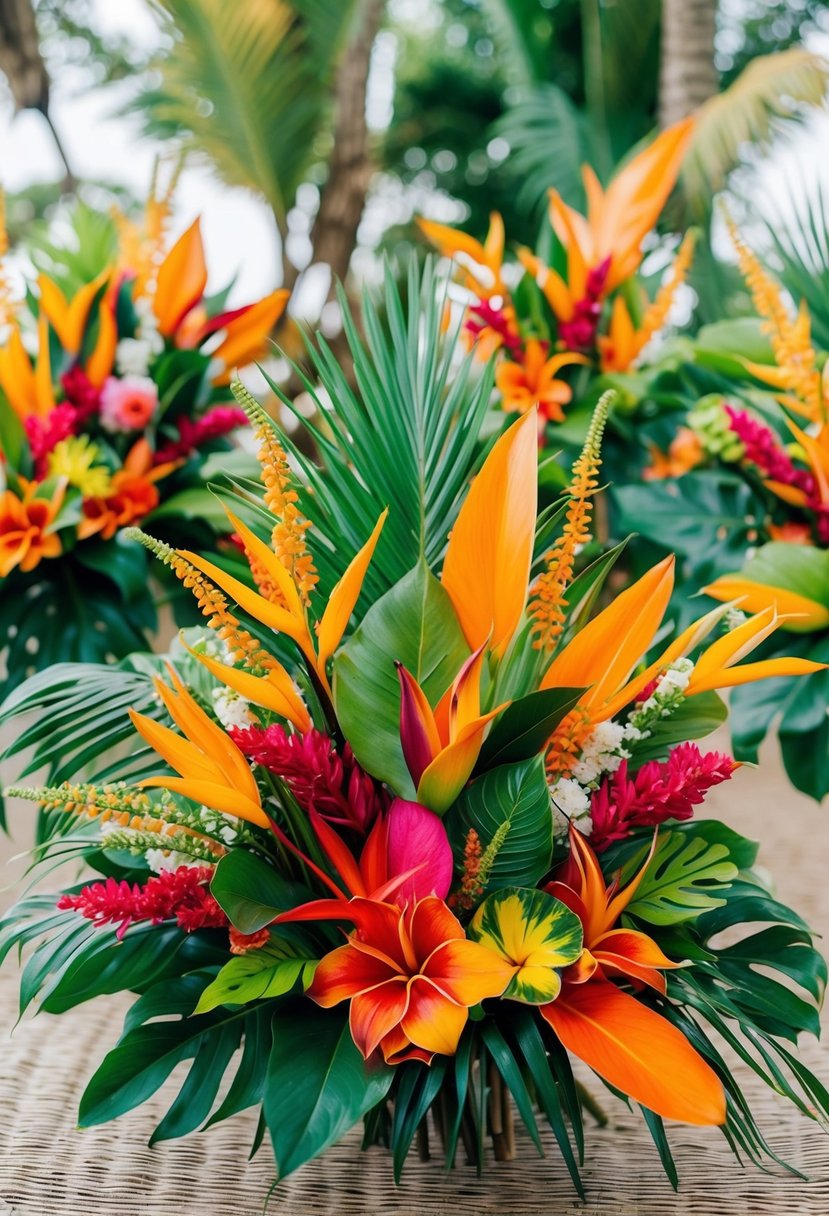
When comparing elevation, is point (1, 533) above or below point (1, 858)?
above

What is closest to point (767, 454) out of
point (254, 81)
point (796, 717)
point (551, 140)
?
point (796, 717)

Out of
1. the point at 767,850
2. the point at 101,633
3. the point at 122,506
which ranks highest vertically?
the point at 122,506

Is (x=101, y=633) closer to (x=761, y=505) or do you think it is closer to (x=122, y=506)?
(x=122, y=506)

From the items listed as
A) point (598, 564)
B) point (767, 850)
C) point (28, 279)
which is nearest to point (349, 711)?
point (598, 564)

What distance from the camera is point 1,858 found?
56.1 inches

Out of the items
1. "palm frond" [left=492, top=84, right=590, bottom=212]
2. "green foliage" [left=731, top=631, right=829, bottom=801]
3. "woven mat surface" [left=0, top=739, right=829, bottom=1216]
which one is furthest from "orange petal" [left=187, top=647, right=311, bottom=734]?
"palm frond" [left=492, top=84, right=590, bottom=212]

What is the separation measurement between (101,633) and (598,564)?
57 cm

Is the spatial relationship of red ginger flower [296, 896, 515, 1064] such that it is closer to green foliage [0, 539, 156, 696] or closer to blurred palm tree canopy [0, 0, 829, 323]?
green foliage [0, 539, 156, 696]

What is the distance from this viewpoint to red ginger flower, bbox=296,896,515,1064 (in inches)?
19.5

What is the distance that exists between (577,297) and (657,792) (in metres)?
0.70

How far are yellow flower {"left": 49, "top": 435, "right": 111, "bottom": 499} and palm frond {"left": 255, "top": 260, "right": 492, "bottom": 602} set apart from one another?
37cm

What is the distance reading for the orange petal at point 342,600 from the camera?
0.54 metres

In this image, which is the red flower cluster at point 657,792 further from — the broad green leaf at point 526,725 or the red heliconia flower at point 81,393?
the red heliconia flower at point 81,393

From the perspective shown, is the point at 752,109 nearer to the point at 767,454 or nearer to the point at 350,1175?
the point at 767,454
